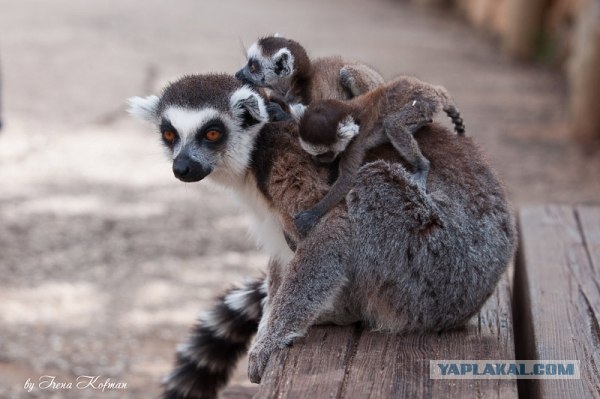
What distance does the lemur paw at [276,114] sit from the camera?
370 centimetres

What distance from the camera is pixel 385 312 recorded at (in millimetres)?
3477

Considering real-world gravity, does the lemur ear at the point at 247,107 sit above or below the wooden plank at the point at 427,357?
above

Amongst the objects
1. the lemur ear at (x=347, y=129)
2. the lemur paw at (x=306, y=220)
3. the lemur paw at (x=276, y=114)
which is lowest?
the lemur paw at (x=306, y=220)

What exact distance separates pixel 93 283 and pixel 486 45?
1402cm

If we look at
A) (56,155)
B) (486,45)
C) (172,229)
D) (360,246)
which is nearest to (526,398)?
(360,246)

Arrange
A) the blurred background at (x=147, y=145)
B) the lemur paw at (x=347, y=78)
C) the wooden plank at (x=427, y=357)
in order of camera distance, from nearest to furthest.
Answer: the wooden plank at (x=427, y=357) < the lemur paw at (x=347, y=78) < the blurred background at (x=147, y=145)

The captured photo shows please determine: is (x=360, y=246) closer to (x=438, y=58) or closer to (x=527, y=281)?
(x=527, y=281)

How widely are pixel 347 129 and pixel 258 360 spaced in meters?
0.93

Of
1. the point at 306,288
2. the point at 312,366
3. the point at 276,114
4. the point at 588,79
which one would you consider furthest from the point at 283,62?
the point at 588,79

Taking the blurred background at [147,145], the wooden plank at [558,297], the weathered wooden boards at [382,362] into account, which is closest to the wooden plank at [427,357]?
the weathered wooden boards at [382,362]

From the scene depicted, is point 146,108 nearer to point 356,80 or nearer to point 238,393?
point 356,80

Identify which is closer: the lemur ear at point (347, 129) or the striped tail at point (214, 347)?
the lemur ear at point (347, 129)

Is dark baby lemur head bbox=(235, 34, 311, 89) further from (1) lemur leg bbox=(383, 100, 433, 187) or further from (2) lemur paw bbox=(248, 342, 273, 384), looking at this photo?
(2) lemur paw bbox=(248, 342, 273, 384)

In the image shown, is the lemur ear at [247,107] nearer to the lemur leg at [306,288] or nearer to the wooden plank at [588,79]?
the lemur leg at [306,288]
